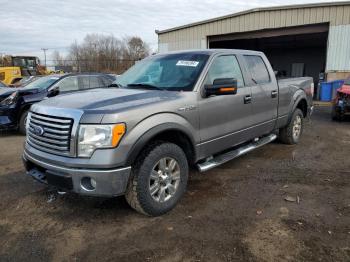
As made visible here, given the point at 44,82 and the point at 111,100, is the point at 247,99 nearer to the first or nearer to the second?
the point at 111,100

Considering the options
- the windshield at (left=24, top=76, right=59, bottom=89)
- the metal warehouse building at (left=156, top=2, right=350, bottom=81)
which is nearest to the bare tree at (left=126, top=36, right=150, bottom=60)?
the metal warehouse building at (left=156, top=2, right=350, bottom=81)

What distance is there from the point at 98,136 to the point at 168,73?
65.1 inches

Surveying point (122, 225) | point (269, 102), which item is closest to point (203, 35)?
point (269, 102)

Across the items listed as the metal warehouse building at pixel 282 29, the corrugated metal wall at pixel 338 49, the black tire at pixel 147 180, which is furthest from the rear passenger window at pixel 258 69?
the corrugated metal wall at pixel 338 49

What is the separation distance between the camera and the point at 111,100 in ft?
11.3

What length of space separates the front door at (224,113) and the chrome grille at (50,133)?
1624 mm

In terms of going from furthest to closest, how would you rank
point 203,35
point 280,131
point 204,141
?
point 203,35, point 280,131, point 204,141

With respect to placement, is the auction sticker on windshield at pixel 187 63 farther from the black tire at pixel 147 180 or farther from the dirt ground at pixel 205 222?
the dirt ground at pixel 205 222

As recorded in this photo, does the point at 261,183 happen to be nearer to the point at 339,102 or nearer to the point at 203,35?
the point at 339,102

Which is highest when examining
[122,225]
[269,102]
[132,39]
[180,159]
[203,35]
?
[132,39]

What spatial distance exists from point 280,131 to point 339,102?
428cm

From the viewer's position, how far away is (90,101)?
342 centimetres

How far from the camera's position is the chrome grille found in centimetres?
315

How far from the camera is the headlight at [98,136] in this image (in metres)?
3.03
